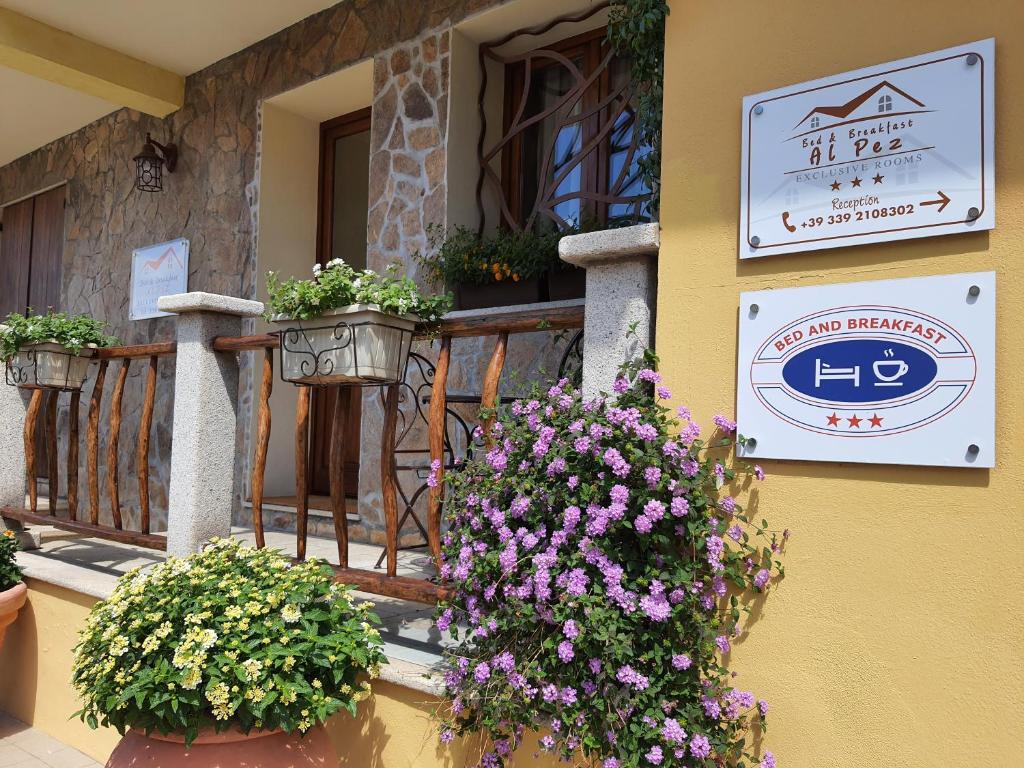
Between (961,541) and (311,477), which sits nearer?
(961,541)

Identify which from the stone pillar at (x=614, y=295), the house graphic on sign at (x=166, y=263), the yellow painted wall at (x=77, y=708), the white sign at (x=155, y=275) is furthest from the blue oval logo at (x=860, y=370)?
the house graphic on sign at (x=166, y=263)

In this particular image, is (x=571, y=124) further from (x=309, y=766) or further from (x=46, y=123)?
(x=46, y=123)

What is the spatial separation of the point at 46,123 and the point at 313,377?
5362 millimetres

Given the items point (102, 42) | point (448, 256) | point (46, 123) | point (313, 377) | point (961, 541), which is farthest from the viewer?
point (46, 123)

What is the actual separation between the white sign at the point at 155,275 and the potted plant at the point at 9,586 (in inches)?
97.0

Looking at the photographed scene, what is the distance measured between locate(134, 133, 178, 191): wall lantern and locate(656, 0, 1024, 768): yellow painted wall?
461cm

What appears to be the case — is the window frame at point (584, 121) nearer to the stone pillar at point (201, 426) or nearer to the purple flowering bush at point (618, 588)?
the stone pillar at point (201, 426)

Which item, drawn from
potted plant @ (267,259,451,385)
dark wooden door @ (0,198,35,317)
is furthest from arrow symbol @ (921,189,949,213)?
dark wooden door @ (0,198,35,317)

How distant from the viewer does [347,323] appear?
2223mm

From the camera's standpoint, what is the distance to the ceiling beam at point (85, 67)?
468cm

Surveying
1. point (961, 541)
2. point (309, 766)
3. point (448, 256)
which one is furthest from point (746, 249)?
point (448, 256)

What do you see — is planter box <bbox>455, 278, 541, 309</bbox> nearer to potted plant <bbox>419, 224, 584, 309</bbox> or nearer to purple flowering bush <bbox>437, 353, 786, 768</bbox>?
potted plant <bbox>419, 224, 584, 309</bbox>

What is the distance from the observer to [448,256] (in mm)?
3982

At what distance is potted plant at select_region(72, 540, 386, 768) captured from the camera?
72.9 inches
